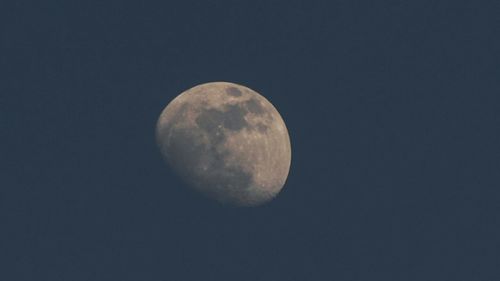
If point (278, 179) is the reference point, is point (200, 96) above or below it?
above

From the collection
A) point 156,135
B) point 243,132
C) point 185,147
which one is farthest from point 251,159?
point 156,135

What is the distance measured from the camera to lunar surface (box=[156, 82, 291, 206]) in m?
16.1

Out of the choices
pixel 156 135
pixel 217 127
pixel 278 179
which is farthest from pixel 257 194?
pixel 156 135

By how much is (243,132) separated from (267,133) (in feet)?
2.71

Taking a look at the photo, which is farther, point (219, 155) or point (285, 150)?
point (285, 150)

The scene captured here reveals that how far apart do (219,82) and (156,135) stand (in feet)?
7.90

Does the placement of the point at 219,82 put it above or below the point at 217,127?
above

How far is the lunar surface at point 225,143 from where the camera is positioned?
1609cm

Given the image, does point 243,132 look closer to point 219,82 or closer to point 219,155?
point 219,155

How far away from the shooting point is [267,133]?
16.9 m

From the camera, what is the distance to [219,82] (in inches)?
700

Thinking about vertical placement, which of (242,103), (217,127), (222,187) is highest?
(242,103)

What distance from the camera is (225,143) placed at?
16.1 m

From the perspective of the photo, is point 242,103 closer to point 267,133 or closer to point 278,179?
point 267,133
